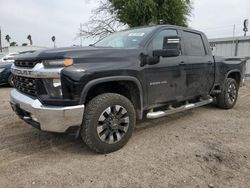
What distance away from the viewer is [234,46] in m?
13.1

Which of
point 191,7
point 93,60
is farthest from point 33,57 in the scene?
point 191,7

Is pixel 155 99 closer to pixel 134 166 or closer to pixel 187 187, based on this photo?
pixel 134 166

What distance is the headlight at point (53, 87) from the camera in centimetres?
322

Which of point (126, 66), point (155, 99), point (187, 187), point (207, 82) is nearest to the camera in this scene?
point (187, 187)

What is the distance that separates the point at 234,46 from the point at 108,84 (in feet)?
Answer: 36.9

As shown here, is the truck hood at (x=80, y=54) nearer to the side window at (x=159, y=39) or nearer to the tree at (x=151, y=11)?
the side window at (x=159, y=39)

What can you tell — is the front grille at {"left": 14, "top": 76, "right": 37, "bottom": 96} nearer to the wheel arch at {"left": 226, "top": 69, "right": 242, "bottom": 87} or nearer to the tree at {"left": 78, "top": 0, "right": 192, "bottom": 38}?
the wheel arch at {"left": 226, "top": 69, "right": 242, "bottom": 87}

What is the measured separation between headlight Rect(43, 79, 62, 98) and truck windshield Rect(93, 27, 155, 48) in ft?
4.85

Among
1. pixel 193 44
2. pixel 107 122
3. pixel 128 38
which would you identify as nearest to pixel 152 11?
pixel 193 44

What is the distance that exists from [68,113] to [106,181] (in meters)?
0.94

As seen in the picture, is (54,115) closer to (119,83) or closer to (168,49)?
(119,83)

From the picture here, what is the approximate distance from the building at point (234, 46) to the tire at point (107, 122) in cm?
985

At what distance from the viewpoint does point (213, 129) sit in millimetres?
4844

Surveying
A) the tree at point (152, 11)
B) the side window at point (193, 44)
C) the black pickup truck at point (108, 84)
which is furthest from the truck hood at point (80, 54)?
the tree at point (152, 11)
